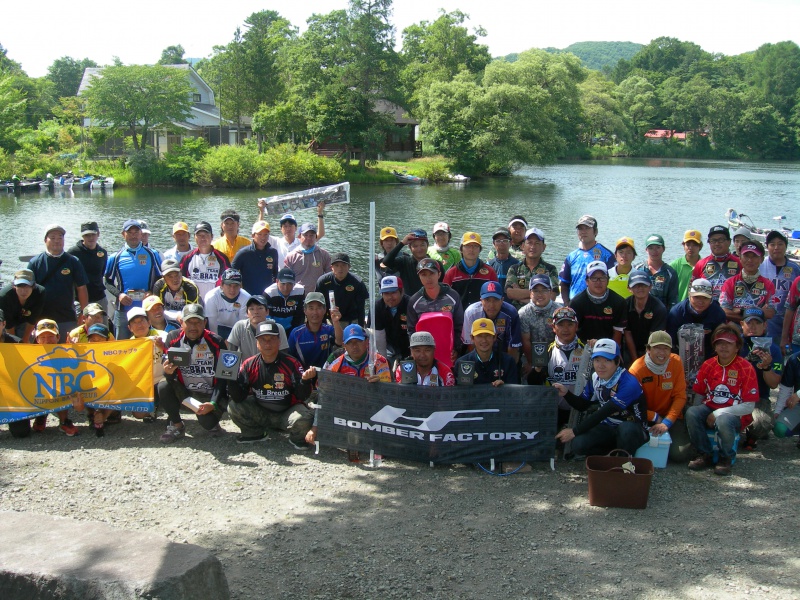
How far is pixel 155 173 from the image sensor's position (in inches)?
2062

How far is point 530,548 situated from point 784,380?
3794 mm

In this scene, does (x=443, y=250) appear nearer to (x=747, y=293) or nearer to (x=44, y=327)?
(x=747, y=293)

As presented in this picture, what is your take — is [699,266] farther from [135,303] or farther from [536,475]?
[135,303]

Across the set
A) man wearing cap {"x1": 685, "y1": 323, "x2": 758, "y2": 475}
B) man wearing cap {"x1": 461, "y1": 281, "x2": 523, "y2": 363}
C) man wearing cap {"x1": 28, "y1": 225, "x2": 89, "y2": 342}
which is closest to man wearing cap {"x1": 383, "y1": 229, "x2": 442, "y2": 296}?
man wearing cap {"x1": 461, "y1": 281, "x2": 523, "y2": 363}

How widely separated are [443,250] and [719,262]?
11.0 ft

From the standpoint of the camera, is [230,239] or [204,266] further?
[230,239]

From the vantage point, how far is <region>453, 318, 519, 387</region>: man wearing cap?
23.7 feet

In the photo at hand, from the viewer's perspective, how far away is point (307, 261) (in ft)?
31.5

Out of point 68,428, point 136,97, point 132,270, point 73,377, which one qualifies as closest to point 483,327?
point 73,377

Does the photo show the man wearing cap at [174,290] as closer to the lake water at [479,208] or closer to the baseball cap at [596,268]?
the baseball cap at [596,268]

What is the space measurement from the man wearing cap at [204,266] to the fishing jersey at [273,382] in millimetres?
2284

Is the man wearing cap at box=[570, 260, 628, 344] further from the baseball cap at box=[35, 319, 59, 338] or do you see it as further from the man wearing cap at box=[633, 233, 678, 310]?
the baseball cap at box=[35, 319, 59, 338]

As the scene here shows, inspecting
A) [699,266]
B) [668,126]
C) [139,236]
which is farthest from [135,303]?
[668,126]

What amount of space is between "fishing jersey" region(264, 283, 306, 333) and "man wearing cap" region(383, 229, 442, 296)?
4.16ft
